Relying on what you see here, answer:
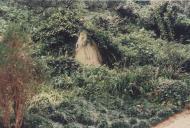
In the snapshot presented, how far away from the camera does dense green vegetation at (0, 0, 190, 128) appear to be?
58.7ft

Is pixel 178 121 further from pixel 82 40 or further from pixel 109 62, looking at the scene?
pixel 82 40

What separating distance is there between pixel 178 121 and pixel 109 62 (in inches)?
227

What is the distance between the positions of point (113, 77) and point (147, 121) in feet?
10.6

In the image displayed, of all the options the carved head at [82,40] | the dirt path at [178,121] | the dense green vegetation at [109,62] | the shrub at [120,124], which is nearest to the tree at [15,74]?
the dense green vegetation at [109,62]

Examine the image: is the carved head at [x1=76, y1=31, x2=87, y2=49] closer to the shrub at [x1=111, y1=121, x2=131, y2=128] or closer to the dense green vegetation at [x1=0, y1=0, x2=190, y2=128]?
the dense green vegetation at [x1=0, y1=0, x2=190, y2=128]

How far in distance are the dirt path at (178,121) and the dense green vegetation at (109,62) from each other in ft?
0.87

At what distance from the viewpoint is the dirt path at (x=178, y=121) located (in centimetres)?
1825

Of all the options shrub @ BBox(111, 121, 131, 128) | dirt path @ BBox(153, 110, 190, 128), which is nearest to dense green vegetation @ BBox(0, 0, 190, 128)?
shrub @ BBox(111, 121, 131, 128)

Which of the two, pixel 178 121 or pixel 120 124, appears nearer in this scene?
pixel 120 124

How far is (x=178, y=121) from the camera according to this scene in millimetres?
18688

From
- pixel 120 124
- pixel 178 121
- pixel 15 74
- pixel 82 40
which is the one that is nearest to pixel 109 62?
pixel 82 40

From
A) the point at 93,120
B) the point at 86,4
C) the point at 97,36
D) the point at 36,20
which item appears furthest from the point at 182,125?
the point at 86,4

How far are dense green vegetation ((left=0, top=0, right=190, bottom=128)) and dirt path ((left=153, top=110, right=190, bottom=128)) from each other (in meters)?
0.26

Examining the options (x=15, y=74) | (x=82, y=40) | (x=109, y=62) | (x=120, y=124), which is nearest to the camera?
(x=15, y=74)
